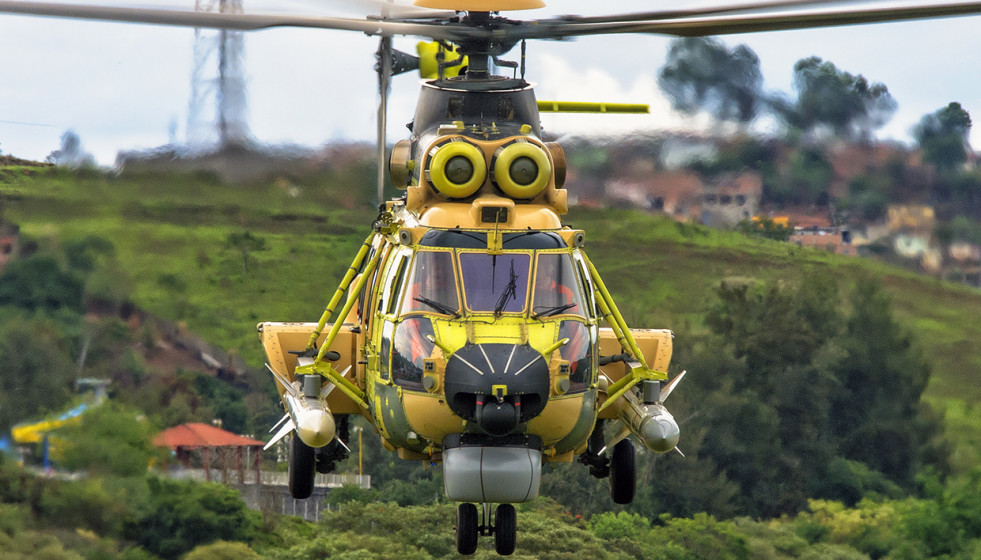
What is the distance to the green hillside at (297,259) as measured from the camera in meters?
22.7

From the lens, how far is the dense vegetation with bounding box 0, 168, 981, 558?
24953 mm

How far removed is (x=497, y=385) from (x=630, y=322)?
2074 cm

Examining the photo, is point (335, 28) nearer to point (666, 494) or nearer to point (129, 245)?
point (129, 245)

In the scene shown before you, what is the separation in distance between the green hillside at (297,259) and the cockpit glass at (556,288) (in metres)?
5.42

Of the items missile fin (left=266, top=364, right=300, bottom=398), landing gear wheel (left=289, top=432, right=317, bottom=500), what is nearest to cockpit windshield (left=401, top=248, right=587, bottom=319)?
missile fin (left=266, top=364, right=300, bottom=398)

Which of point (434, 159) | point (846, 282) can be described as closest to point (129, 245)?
point (434, 159)

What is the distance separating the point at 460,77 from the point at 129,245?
7969 millimetres

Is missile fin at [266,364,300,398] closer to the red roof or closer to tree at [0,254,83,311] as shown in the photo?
tree at [0,254,83,311]

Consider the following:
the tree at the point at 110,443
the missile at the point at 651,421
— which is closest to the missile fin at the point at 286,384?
the missile at the point at 651,421

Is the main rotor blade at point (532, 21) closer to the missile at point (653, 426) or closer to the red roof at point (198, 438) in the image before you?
the missile at point (653, 426)

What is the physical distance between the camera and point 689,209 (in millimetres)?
31578

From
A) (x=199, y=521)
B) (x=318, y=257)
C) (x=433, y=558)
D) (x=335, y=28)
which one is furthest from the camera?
(x=318, y=257)

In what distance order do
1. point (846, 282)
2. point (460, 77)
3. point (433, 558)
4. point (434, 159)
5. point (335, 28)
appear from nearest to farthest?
point (335, 28), point (434, 159), point (460, 77), point (433, 558), point (846, 282)

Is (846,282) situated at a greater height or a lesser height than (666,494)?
greater
